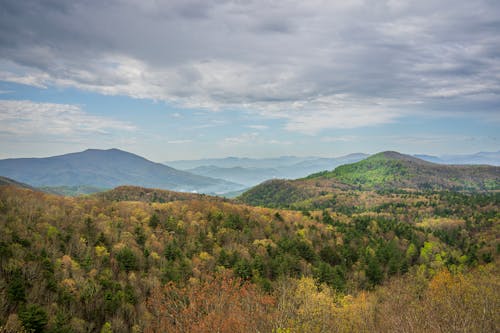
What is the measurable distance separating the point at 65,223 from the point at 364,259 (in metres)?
93.6

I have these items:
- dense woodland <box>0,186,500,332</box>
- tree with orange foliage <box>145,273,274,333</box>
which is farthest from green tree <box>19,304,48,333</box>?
tree with orange foliage <box>145,273,274,333</box>

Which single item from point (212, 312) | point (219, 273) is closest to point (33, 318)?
point (212, 312)

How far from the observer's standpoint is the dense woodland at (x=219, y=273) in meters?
40.9

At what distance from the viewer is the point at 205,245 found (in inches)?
3962

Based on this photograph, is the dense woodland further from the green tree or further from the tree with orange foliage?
the tree with orange foliage

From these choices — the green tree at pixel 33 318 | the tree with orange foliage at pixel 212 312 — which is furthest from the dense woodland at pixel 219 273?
the tree with orange foliage at pixel 212 312

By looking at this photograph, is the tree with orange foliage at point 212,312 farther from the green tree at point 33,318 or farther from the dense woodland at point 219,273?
the green tree at point 33,318

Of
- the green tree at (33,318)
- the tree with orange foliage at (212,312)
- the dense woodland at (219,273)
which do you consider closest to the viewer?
the tree with orange foliage at (212,312)

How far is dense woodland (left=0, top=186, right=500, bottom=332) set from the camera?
1610 inches

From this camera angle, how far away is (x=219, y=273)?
75438 millimetres

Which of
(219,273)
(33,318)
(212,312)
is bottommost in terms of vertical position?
(219,273)

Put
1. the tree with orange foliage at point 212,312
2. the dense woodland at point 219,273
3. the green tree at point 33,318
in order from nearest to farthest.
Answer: the tree with orange foliage at point 212,312 < the green tree at point 33,318 < the dense woodland at point 219,273

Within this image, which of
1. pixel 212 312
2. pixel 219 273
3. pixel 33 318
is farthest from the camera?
pixel 219 273

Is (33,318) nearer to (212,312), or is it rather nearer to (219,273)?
(212,312)
